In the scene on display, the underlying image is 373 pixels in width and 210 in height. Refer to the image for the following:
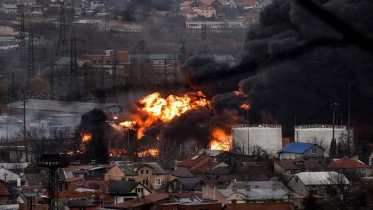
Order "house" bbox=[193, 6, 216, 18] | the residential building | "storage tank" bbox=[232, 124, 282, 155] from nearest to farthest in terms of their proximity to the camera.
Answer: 1. "storage tank" bbox=[232, 124, 282, 155]
2. the residential building
3. "house" bbox=[193, 6, 216, 18]

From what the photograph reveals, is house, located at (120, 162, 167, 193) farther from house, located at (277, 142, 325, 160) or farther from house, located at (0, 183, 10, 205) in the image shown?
house, located at (277, 142, 325, 160)

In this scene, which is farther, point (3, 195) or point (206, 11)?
point (206, 11)

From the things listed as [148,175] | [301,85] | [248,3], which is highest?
[248,3]

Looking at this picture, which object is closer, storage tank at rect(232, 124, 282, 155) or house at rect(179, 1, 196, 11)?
storage tank at rect(232, 124, 282, 155)

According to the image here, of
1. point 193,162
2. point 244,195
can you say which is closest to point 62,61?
point 193,162

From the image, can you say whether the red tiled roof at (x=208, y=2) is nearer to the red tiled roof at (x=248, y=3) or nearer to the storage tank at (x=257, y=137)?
the red tiled roof at (x=248, y=3)

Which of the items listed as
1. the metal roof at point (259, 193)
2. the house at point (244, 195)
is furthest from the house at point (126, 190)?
the metal roof at point (259, 193)

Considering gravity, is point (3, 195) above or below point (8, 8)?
below

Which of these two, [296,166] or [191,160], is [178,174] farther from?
[191,160]

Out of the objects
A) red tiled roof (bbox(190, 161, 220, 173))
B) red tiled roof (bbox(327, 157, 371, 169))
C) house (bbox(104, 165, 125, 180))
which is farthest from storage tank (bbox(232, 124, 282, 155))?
house (bbox(104, 165, 125, 180))
